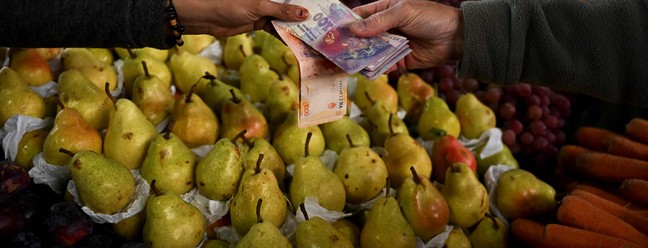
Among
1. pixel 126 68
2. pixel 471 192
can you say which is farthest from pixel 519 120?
pixel 126 68

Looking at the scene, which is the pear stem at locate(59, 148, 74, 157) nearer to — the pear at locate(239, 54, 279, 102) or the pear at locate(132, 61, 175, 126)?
the pear at locate(132, 61, 175, 126)

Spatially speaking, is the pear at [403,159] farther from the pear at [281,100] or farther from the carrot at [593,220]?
the carrot at [593,220]

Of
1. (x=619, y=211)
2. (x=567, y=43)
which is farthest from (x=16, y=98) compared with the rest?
(x=619, y=211)

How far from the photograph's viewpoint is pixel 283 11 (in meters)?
1.86

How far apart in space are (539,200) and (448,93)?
35.7 inches

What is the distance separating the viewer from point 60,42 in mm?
1761

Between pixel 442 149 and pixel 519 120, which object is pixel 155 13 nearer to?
pixel 442 149

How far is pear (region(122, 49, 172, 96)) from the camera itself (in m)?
2.44

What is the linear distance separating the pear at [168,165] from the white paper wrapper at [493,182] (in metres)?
1.21

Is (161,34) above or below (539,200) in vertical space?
above

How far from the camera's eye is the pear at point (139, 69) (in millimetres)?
2438

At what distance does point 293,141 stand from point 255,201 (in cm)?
42

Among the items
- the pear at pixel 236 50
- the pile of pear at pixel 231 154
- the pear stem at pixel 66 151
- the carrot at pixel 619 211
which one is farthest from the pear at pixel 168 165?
the carrot at pixel 619 211

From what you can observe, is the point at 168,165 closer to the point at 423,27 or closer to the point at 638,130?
the point at 423,27
